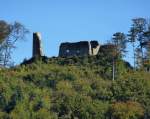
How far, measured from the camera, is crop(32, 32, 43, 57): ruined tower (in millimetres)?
80625

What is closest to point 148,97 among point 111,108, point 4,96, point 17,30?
point 111,108

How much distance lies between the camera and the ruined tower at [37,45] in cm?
8062

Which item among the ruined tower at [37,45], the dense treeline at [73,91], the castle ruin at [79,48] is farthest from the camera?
the ruined tower at [37,45]

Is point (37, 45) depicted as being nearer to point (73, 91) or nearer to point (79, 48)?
point (79, 48)

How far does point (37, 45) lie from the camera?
81.9m

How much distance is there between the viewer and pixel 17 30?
3091 inches

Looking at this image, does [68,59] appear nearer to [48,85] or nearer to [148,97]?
[48,85]

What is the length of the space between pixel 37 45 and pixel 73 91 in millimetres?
16402

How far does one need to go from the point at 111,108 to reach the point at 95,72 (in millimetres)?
11890

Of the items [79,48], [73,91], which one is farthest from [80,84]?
[79,48]

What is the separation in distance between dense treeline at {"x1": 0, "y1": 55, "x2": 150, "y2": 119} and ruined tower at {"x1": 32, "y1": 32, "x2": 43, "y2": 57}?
228 cm

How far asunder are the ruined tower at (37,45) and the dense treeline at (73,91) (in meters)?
2.28

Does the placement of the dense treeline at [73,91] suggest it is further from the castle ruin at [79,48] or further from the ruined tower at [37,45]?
the ruined tower at [37,45]

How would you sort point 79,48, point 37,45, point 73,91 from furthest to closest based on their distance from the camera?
point 37,45 → point 79,48 → point 73,91
